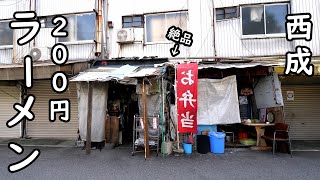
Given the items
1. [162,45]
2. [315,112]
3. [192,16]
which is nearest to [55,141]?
[162,45]

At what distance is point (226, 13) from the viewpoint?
11852 mm

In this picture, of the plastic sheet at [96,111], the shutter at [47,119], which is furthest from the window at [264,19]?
the shutter at [47,119]

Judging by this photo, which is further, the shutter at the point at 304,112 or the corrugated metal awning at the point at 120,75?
the shutter at the point at 304,112

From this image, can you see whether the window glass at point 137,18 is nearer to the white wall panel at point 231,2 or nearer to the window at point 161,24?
the window at point 161,24

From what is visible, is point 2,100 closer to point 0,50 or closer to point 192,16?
point 0,50

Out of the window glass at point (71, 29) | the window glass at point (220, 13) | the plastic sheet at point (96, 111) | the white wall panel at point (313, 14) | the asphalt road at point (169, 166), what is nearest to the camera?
A: the asphalt road at point (169, 166)

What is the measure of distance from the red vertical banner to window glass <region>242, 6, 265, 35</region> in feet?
13.6

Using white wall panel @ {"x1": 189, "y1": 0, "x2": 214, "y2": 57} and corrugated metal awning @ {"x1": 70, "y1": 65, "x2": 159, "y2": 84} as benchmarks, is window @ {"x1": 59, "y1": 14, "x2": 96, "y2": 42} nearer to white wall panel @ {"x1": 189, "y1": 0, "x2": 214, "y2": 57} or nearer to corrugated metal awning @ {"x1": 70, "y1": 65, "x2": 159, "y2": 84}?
corrugated metal awning @ {"x1": 70, "y1": 65, "x2": 159, "y2": 84}

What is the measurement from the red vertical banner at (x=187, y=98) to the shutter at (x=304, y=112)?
5910 mm

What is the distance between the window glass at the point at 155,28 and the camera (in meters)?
12.3

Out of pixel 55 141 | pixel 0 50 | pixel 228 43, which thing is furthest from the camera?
pixel 0 50

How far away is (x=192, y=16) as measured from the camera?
39.3ft

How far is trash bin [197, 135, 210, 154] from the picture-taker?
9.24 m

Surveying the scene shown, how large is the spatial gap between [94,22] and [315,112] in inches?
456
